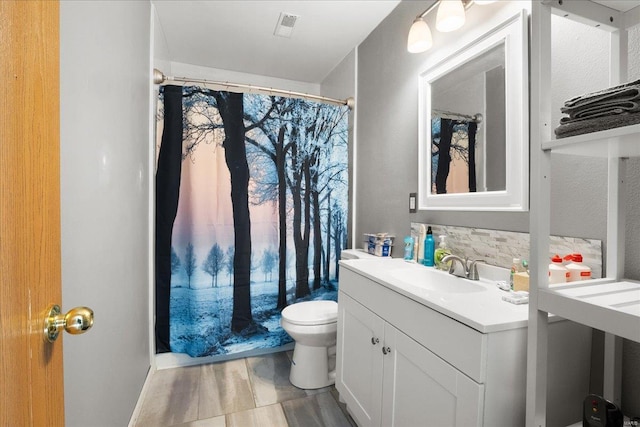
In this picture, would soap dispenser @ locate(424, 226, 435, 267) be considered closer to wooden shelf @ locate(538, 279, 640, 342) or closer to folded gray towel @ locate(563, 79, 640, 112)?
wooden shelf @ locate(538, 279, 640, 342)

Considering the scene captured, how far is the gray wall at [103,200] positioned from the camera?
973 millimetres

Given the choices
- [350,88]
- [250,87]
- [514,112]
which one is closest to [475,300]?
[514,112]

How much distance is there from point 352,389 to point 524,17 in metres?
1.82

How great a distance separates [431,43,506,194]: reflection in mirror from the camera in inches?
54.9

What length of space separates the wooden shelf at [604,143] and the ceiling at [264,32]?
1.73 m

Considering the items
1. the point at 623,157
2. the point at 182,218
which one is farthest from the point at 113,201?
the point at 623,157

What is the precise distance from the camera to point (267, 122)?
2281 millimetres

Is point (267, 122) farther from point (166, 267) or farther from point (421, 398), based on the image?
point (421, 398)

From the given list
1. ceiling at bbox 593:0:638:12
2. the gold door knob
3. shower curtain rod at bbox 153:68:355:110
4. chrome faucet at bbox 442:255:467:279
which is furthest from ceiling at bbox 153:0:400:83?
the gold door knob

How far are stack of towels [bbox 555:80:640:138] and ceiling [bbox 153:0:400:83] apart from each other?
1699 millimetres

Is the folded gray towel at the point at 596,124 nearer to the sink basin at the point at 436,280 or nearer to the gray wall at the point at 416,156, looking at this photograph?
the gray wall at the point at 416,156

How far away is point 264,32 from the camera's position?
238cm

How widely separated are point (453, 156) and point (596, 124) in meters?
0.95

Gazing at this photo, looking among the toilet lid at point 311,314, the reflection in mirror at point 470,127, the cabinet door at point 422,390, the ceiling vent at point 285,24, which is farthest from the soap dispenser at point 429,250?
the ceiling vent at point 285,24
